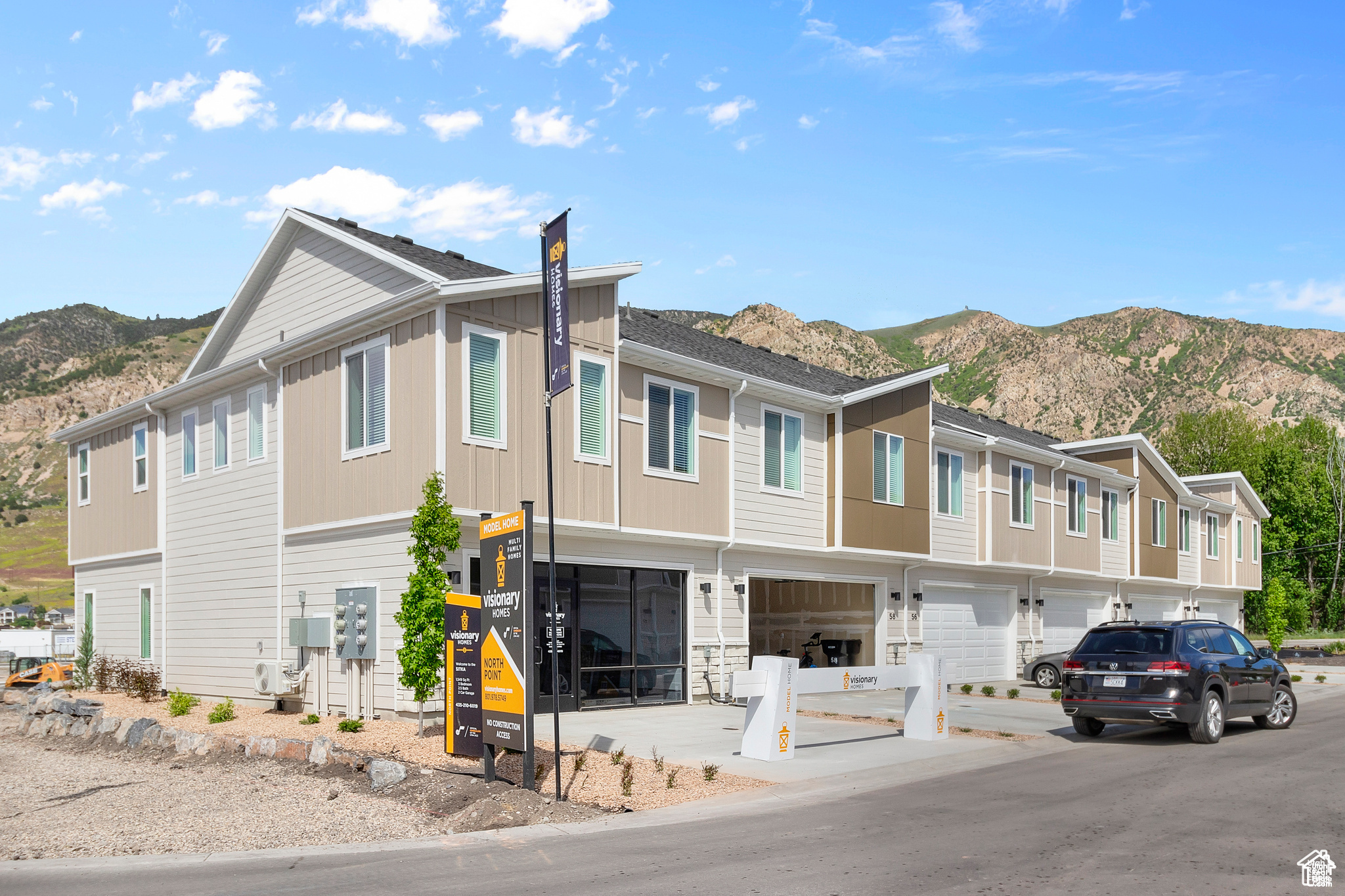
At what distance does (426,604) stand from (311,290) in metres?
8.29

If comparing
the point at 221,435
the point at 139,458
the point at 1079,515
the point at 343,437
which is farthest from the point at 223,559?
the point at 1079,515

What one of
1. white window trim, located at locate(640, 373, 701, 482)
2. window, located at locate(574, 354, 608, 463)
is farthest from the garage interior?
window, located at locate(574, 354, 608, 463)

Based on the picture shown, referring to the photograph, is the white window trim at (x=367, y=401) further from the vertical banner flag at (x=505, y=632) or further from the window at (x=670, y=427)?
the vertical banner flag at (x=505, y=632)

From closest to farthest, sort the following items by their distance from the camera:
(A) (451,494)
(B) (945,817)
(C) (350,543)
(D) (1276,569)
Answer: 1. (B) (945,817)
2. (A) (451,494)
3. (C) (350,543)
4. (D) (1276,569)

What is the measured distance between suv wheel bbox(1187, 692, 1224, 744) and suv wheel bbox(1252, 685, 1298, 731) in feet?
7.63

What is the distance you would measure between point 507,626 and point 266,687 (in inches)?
339

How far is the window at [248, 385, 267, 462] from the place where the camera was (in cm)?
1928

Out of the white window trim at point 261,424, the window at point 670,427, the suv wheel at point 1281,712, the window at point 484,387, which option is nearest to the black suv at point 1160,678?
the suv wheel at point 1281,712

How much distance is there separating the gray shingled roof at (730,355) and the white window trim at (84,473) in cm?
1341

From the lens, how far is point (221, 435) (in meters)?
20.6

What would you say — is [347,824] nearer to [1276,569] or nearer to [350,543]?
[350,543]

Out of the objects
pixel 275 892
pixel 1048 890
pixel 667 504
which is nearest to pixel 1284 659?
pixel 667 504

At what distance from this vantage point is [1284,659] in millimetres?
40281
